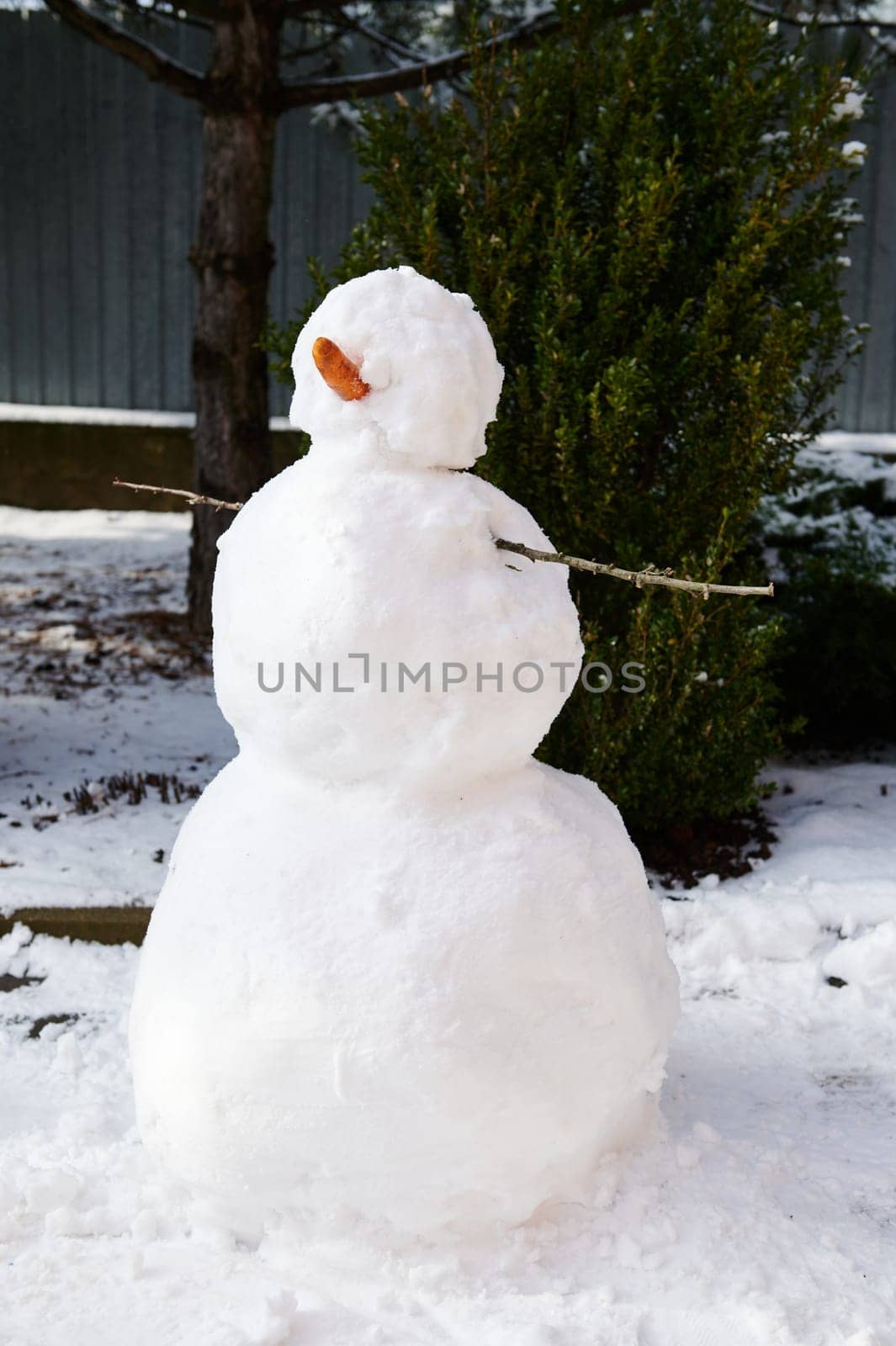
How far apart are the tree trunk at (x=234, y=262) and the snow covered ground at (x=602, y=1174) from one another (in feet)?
7.03

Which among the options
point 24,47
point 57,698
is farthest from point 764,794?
point 24,47

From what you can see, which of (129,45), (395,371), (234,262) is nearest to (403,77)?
(234,262)

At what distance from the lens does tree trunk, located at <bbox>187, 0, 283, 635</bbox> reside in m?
5.61

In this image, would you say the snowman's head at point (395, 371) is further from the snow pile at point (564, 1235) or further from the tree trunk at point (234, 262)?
the tree trunk at point (234, 262)

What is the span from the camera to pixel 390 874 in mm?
2047

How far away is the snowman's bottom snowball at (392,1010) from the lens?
200 cm

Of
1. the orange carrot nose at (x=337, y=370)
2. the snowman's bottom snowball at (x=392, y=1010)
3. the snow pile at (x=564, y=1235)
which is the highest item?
the orange carrot nose at (x=337, y=370)

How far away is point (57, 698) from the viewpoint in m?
5.42

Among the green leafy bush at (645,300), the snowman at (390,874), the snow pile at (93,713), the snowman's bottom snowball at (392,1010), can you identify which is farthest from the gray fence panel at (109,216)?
the snowman's bottom snowball at (392,1010)

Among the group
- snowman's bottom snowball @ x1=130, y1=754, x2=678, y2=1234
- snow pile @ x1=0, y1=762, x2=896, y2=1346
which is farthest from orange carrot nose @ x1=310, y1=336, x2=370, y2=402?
snow pile @ x1=0, y1=762, x2=896, y2=1346

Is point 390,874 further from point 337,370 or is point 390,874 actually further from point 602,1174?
point 337,370

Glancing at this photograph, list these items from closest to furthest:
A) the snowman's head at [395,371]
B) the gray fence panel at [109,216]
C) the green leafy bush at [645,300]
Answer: the snowman's head at [395,371], the green leafy bush at [645,300], the gray fence panel at [109,216]

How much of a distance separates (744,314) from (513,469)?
0.82 m

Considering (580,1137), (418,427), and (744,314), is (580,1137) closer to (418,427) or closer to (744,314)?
(418,427)
